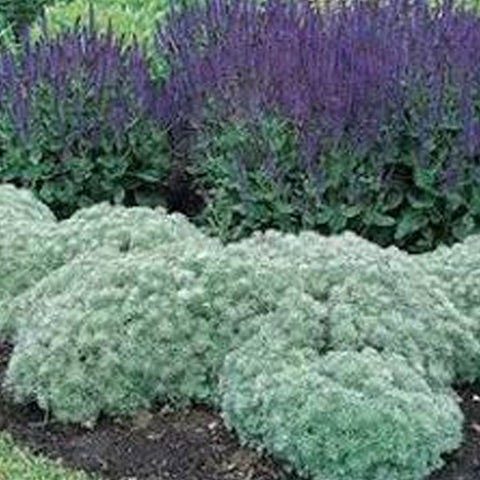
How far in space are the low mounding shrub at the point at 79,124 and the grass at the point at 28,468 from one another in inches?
96.3

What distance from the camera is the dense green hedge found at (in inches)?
203

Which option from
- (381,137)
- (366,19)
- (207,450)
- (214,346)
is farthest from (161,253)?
(366,19)

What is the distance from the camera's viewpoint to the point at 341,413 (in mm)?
5125

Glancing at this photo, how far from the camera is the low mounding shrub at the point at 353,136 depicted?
6914 mm

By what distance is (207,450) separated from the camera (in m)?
5.44

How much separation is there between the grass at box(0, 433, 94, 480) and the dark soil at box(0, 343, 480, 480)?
0.38ft

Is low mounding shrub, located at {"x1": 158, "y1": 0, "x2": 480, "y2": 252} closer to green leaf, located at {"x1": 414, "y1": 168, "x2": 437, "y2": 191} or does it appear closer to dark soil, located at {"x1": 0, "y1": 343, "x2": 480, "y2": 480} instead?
green leaf, located at {"x1": 414, "y1": 168, "x2": 437, "y2": 191}

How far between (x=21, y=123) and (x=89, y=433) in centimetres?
232

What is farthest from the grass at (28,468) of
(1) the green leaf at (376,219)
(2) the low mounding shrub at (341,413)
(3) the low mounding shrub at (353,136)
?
(1) the green leaf at (376,219)

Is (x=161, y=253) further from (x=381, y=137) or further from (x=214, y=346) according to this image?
(x=381, y=137)

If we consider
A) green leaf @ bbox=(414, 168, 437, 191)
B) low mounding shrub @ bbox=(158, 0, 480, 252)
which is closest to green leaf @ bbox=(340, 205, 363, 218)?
low mounding shrub @ bbox=(158, 0, 480, 252)

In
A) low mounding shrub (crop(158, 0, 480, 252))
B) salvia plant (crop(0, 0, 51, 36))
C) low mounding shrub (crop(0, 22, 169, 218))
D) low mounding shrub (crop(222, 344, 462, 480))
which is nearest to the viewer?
low mounding shrub (crop(222, 344, 462, 480))

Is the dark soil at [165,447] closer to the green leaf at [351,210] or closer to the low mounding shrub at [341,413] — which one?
the low mounding shrub at [341,413]

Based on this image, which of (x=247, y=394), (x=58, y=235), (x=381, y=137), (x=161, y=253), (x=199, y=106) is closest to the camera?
(x=247, y=394)
